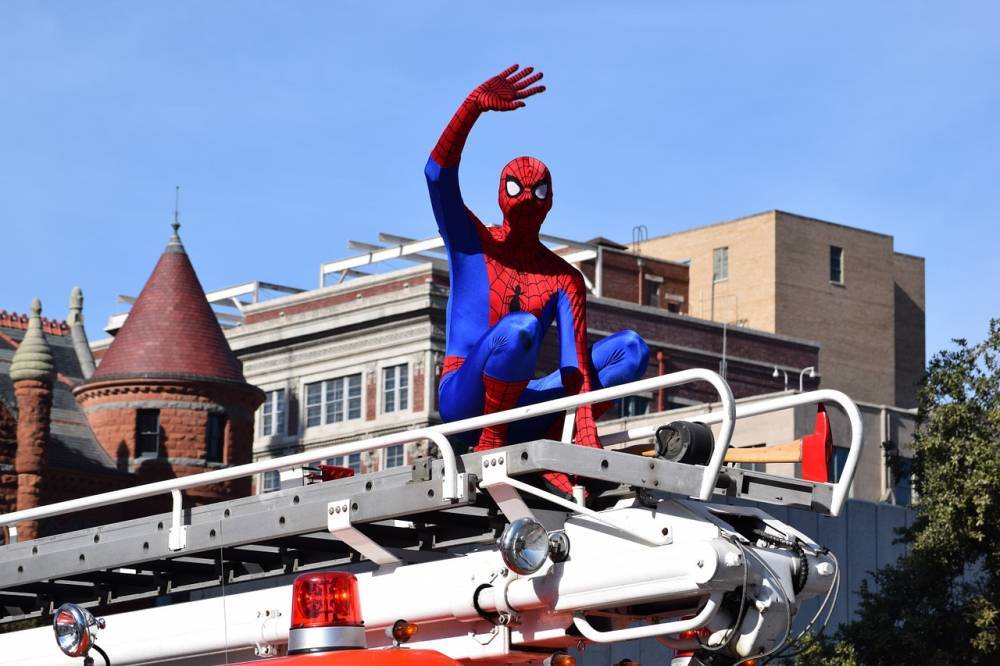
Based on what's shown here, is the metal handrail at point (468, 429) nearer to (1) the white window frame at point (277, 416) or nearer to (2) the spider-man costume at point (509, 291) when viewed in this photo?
(2) the spider-man costume at point (509, 291)

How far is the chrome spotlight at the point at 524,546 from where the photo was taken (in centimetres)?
908

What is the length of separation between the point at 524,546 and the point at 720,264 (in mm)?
74254

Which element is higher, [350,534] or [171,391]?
[171,391]

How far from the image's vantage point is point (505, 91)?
1117 cm

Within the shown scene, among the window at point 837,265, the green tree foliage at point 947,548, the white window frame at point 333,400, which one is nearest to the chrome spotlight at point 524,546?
the green tree foliage at point 947,548

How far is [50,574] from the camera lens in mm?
11758

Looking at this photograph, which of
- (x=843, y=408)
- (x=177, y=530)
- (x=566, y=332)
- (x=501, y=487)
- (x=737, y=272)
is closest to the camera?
(x=501, y=487)

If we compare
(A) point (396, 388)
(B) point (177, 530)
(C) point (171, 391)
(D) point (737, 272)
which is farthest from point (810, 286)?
(B) point (177, 530)

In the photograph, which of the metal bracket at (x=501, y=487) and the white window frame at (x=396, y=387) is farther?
the white window frame at (x=396, y=387)

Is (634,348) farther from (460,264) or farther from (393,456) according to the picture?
(393,456)

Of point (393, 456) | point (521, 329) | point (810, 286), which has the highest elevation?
point (810, 286)

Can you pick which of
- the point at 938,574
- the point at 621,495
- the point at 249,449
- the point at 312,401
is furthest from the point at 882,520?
the point at 312,401

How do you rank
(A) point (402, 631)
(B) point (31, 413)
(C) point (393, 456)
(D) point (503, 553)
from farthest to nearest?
(C) point (393, 456) < (B) point (31, 413) < (A) point (402, 631) < (D) point (503, 553)

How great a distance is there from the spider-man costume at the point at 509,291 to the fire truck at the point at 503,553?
561 mm
